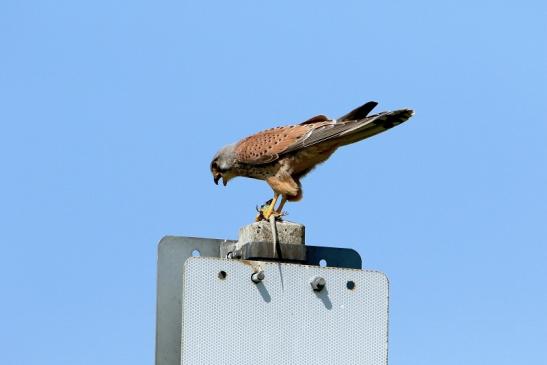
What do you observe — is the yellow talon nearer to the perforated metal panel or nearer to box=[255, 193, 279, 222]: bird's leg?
box=[255, 193, 279, 222]: bird's leg

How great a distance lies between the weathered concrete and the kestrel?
41 centimetres

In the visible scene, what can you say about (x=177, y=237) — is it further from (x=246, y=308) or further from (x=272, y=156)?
(x=272, y=156)

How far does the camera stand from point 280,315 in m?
2.97

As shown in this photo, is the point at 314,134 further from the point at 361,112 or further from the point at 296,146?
the point at 361,112

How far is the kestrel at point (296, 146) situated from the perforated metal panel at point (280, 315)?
78 centimetres

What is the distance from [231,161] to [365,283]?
4.92 feet

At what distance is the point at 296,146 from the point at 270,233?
0.90 meters

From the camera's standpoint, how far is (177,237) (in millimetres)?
3287

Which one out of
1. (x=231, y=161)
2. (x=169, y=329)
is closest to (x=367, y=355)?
(x=169, y=329)

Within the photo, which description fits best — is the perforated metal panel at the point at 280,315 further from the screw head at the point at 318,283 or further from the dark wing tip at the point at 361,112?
the dark wing tip at the point at 361,112

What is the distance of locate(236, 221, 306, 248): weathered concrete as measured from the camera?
3.32 m

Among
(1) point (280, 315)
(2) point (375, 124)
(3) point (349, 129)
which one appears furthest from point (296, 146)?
(1) point (280, 315)

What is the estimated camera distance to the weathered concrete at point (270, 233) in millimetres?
3324

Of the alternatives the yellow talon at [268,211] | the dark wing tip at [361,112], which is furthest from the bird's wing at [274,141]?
the yellow talon at [268,211]
